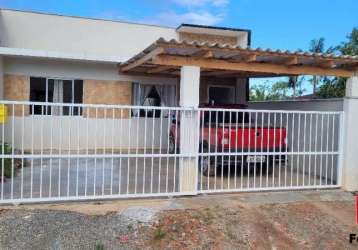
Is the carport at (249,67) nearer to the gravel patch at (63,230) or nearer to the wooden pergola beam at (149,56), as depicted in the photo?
the wooden pergola beam at (149,56)

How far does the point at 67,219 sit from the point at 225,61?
4235mm

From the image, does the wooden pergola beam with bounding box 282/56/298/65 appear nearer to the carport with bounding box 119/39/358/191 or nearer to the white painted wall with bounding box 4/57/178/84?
the carport with bounding box 119/39/358/191

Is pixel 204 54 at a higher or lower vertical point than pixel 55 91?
higher

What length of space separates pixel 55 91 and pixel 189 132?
7453 mm

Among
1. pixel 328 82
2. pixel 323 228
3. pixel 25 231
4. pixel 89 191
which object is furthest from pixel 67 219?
pixel 328 82

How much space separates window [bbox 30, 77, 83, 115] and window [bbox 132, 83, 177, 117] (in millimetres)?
1956

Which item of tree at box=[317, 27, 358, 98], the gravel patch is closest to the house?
the gravel patch

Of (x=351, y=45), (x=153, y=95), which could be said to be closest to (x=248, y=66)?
(x=153, y=95)

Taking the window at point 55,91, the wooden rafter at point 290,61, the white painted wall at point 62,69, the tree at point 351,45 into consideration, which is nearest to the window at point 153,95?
the white painted wall at point 62,69

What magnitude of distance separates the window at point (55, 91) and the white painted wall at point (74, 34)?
1107mm

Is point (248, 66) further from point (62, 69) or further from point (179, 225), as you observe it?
point (62, 69)

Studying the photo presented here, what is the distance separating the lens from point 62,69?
13.4m

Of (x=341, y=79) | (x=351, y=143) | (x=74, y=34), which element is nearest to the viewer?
(x=351, y=143)

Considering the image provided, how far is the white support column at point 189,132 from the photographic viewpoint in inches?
301
